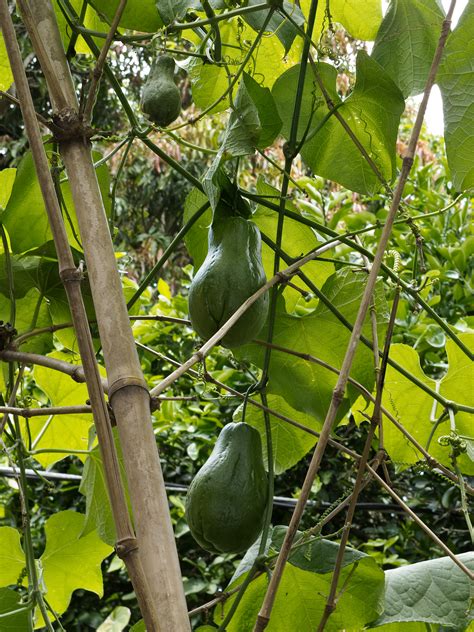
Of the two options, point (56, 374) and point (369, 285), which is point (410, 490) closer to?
point (56, 374)

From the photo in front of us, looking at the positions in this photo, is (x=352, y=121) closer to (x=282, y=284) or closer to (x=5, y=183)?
(x=282, y=284)

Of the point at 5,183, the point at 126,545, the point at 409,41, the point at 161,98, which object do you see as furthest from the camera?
the point at 5,183

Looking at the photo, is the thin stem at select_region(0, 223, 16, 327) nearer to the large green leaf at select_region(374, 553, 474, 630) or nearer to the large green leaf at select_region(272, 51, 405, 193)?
the large green leaf at select_region(272, 51, 405, 193)

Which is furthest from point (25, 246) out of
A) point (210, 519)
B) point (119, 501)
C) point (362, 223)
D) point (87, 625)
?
point (87, 625)

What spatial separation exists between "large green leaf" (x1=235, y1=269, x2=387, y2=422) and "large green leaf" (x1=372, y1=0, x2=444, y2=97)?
17cm

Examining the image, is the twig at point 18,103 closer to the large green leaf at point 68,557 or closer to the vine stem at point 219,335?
the vine stem at point 219,335

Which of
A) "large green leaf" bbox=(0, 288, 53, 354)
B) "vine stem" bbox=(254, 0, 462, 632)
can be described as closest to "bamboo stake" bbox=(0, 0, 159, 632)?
"vine stem" bbox=(254, 0, 462, 632)

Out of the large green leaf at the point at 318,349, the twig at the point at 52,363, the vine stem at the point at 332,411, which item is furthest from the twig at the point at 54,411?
the large green leaf at the point at 318,349

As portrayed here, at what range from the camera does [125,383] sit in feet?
1.30

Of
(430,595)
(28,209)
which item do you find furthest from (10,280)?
(430,595)

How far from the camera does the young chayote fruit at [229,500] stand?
541 millimetres

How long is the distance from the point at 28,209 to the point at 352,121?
0.29 metres

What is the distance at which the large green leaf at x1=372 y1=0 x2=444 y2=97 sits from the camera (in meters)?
0.68

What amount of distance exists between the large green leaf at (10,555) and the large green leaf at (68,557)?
0.08ft
